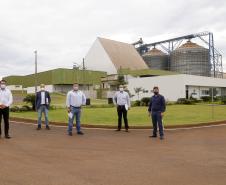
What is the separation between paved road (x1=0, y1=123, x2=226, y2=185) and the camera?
567cm

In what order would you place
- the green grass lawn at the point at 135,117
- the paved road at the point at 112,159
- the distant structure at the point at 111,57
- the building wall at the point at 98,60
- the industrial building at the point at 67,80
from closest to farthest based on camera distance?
the paved road at the point at 112,159
the green grass lawn at the point at 135,117
the industrial building at the point at 67,80
the building wall at the point at 98,60
the distant structure at the point at 111,57

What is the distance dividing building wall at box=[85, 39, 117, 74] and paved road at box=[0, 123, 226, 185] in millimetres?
77176

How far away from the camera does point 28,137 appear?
35.8ft

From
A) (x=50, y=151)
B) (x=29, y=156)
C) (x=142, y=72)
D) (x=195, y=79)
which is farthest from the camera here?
(x=142, y=72)

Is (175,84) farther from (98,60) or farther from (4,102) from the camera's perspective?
(4,102)

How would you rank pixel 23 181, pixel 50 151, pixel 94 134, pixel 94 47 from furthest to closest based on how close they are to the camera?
pixel 94 47 → pixel 94 134 → pixel 50 151 → pixel 23 181

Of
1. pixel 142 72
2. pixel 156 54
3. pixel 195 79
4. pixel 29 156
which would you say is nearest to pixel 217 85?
pixel 195 79

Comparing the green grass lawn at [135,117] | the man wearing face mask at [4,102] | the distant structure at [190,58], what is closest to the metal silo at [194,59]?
the distant structure at [190,58]

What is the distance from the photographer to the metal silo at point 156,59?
95312 mm

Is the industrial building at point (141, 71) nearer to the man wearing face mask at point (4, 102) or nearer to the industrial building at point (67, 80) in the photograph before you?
the industrial building at point (67, 80)

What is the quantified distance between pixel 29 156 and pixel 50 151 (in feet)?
2.60

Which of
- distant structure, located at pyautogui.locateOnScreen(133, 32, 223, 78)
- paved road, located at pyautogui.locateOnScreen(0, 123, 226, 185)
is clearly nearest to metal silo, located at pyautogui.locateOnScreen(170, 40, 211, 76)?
distant structure, located at pyautogui.locateOnScreen(133, 32, 223, 78)

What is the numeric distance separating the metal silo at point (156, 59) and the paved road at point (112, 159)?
84662 mm

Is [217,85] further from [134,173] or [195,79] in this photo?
[134,173]
